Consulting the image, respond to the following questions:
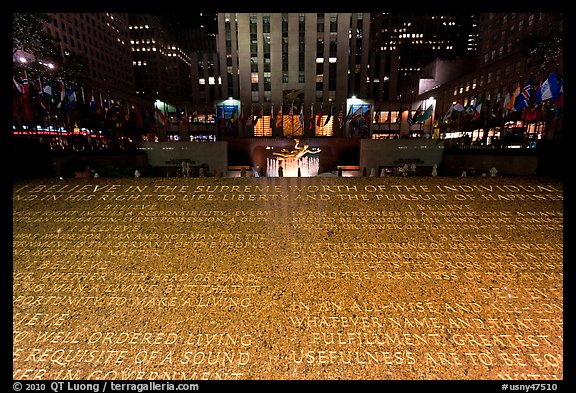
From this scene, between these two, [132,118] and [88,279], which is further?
[132,118]

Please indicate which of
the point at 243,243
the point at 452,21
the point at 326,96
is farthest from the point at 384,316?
the point at 452,21

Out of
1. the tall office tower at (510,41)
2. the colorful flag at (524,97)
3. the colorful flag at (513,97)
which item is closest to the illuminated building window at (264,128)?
the colorful flag at (513,97)

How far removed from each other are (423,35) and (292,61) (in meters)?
112

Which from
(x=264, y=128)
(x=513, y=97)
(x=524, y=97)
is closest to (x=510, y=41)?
(x=264, y=128)

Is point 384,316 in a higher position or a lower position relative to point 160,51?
lower

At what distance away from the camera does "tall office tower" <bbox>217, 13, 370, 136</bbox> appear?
44.3 metres

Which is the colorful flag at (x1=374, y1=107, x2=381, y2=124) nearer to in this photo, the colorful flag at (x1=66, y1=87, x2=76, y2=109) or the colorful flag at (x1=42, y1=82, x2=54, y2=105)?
the colorful flag at (x1=66, y1=87, x2=76, y2=109)

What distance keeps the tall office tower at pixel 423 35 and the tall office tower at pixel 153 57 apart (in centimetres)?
8831

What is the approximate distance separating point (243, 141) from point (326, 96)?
26584 millimetres

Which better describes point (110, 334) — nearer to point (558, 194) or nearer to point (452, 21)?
point (558, 194)

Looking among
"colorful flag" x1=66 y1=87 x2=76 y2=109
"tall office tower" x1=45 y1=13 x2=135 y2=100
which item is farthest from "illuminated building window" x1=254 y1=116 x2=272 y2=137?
"tall office tower" x1=45 y1=13 x2=135 y2=100

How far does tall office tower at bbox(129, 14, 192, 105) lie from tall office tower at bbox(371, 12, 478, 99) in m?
88.3

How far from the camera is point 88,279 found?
3074 millimetres
